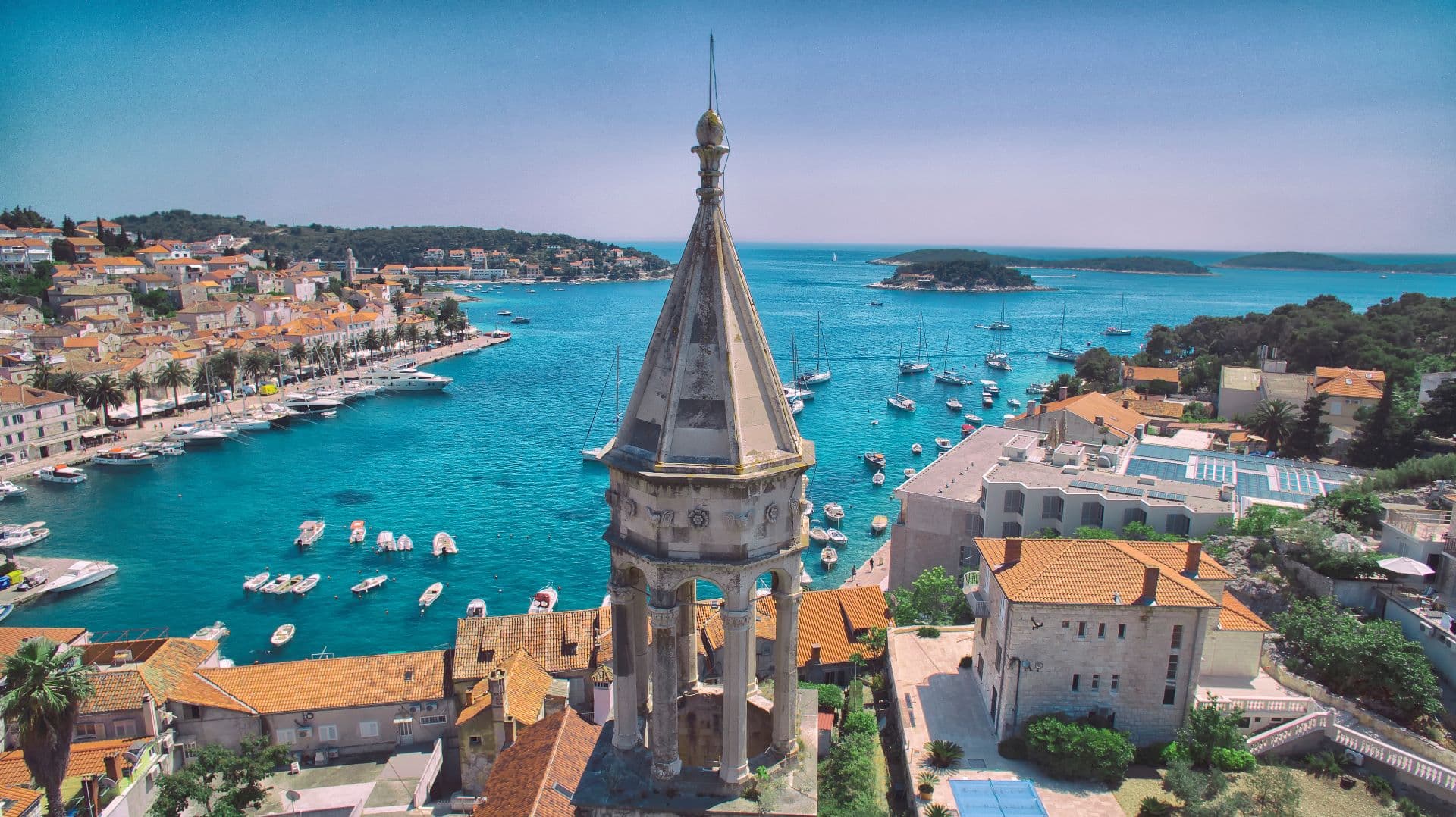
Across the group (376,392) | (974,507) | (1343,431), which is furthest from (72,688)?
(376,392)

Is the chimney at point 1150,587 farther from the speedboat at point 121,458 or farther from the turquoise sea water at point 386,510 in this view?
the speedboat at point 121,458

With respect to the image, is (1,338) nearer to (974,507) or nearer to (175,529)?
(175,529)

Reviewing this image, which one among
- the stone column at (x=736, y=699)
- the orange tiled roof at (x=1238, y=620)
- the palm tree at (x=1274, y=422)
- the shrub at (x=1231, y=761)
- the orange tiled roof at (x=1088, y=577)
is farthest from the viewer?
the palm tree at (x=1274, y=422)

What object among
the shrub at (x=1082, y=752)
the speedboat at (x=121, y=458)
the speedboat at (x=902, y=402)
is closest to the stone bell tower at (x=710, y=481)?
the shrub at (x=1082, y=752)

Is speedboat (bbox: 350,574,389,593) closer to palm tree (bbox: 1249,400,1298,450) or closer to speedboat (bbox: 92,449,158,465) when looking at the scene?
speedboat (bbox: 92,449,158,465)

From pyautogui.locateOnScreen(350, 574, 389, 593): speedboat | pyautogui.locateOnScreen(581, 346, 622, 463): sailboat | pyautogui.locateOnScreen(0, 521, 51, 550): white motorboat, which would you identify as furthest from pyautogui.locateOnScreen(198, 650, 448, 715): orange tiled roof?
pyautogui.locateOnScreen(0, 521, 51, 550): white motorboat

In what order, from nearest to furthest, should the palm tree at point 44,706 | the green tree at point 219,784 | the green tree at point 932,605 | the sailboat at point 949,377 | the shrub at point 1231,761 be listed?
the palm tree at point 44,706 → the green tree at point 219,784 → the shrub at point 1231,761 → the green tree at point 932,605 → the sailboat at point 949,377
